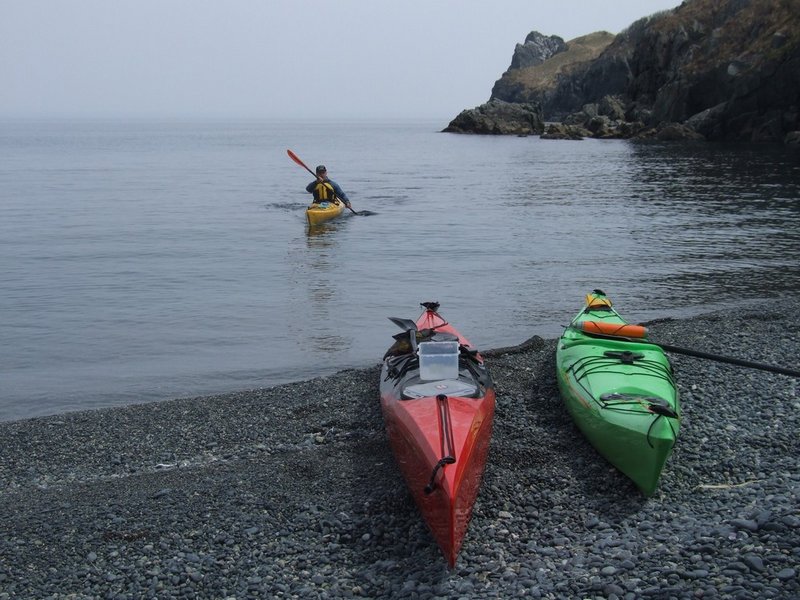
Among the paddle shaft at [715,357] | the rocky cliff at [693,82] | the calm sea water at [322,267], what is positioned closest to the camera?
the paddle shaft at [715,357]

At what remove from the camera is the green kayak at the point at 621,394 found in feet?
21.1

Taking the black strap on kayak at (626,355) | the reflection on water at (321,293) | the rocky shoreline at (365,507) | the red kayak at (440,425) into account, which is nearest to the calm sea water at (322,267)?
the reflection on water at (321,293)

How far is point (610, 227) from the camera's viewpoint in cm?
2331

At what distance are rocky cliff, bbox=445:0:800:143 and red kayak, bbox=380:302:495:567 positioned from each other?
47816 millimetres

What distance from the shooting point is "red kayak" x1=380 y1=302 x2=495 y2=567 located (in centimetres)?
566

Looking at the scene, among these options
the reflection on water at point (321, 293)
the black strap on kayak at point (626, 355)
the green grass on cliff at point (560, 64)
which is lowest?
the reflection on water at point (321, 293)

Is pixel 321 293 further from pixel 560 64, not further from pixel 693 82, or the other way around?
pixel 560 64

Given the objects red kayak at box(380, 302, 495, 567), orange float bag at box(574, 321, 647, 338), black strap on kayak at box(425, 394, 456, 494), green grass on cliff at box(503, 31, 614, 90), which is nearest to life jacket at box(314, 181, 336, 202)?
red kayak at box(380, 302, 495, 567)

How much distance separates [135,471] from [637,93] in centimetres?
7613

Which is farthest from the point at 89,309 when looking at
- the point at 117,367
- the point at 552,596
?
the point at 552,596

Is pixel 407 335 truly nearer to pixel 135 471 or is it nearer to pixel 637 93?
pixel 135 471

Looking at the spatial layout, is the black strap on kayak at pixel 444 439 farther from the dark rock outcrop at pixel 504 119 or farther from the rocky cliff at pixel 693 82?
the dark rock outcrop at pixel 504 119

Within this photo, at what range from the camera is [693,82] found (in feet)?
196

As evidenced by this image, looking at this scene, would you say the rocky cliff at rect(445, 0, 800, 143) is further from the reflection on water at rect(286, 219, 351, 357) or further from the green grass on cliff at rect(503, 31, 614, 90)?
the reflection on water at rect(286, 219, 351, 357)
